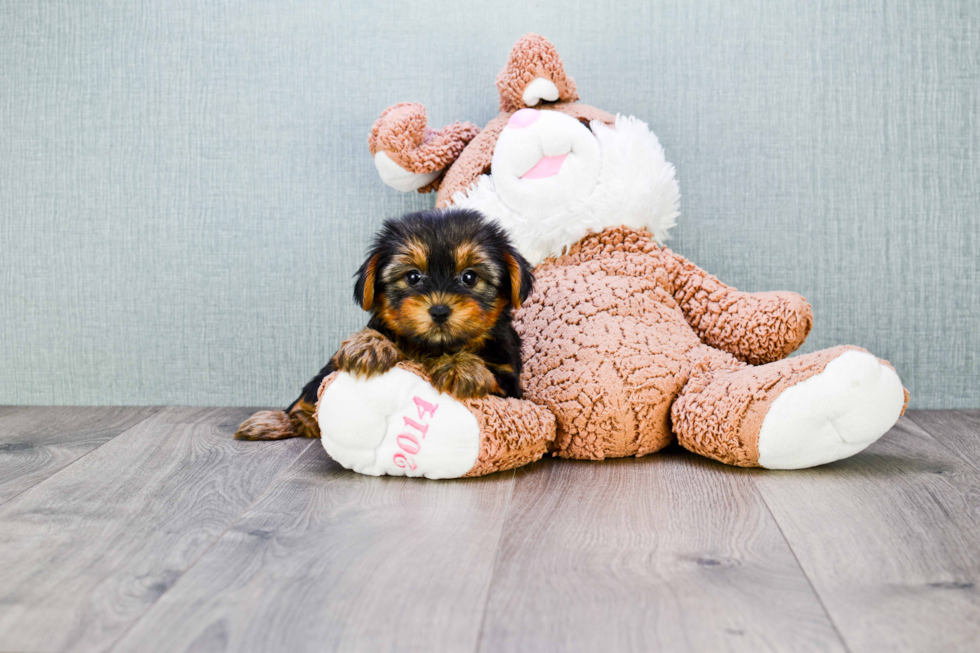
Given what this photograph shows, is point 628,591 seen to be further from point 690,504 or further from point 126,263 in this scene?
point 126,263

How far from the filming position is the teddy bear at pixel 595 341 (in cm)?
169

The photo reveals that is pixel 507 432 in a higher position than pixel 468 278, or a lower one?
lower

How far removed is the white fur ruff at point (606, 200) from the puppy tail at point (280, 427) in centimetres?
77

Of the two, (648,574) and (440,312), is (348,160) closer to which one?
(440,312)

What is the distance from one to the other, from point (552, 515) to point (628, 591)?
0.36m

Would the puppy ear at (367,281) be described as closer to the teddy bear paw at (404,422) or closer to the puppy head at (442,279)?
the puppy head at (442,279)

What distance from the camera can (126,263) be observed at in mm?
2648

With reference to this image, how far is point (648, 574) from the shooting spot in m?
1.20

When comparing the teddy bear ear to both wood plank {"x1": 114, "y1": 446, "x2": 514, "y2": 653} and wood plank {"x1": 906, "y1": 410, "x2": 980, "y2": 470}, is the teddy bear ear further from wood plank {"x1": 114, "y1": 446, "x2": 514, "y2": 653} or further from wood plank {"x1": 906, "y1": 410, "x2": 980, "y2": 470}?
wood plank {"x1": 906, "y1": 410, "x2": 980, "y2": 470}

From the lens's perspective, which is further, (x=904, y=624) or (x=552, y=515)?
(x=552, y=515)

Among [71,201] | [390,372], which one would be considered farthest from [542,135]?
[71,201]

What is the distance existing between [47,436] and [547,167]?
1.67m

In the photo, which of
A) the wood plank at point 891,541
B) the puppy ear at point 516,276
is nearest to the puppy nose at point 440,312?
the puppy ear at point 516,276

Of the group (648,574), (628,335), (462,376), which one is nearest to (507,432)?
(462,376)
